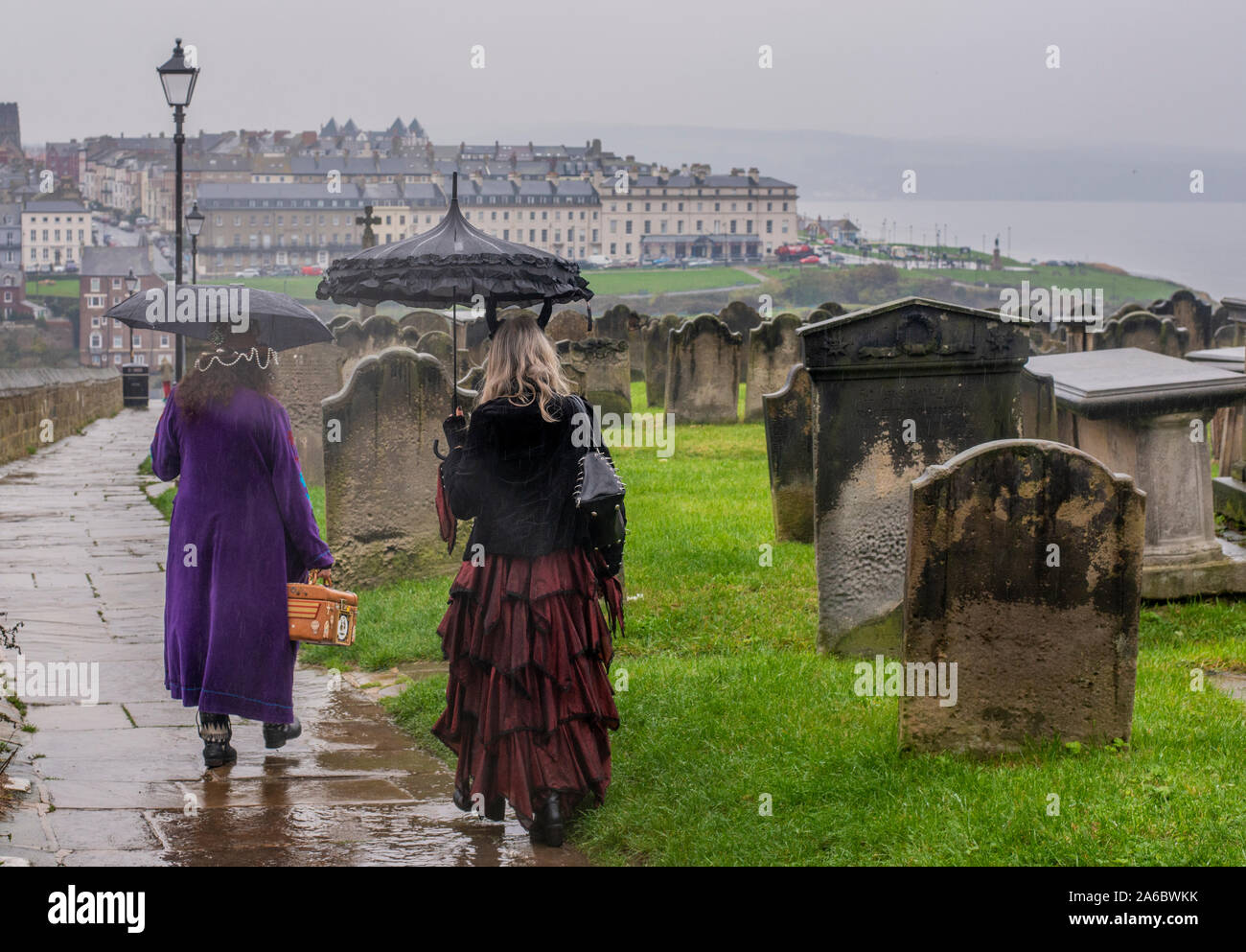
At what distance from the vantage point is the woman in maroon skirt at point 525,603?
536 centimetres

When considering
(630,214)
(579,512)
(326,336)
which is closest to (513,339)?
(579,512)

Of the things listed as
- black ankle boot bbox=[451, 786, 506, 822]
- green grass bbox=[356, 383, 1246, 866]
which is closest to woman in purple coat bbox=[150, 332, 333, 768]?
green grass bbox=[356, 383, 1246, 866]

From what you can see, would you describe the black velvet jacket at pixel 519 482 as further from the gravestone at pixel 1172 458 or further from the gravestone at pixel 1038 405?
the gravestone at pixel 1038 405

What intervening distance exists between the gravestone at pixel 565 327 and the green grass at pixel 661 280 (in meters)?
36.8

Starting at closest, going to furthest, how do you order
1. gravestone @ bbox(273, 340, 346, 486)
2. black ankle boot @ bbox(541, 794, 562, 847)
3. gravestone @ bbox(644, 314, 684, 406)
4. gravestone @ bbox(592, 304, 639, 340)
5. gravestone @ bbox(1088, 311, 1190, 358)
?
black ankle boot @ bbox(541, 794, 562, 847) < gravestone @ bbox(273, 340, 346, 486) < gravestone @ bbox(1088, 311, 1190, 358) < gravestone @ bbox(644, 314, 684, 406) < gravestone @ bbox(592, 304, 639, 340)

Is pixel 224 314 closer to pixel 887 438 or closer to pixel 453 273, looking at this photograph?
pixel 453 273

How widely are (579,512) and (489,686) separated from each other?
73cm

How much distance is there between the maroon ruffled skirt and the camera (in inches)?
211

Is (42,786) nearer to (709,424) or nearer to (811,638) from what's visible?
(811,638)

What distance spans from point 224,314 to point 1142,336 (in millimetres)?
20010

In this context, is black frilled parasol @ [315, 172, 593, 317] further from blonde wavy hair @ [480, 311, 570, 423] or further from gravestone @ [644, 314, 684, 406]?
gravestone @ [644, 314, 684, 406]

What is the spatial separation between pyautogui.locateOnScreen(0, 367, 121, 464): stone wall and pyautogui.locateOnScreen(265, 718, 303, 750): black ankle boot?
627 inches
